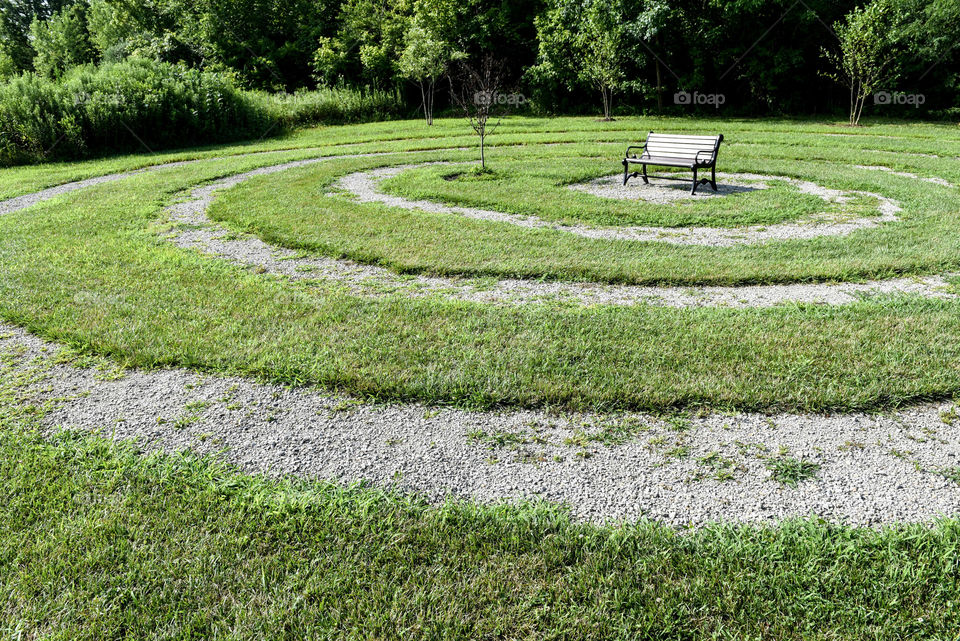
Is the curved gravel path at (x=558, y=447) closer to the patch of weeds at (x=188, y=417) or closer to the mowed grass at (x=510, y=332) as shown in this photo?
the patch of weeds at (x=188, y=417)

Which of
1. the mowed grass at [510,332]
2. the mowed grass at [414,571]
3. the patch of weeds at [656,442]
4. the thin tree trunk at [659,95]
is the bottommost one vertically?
the mowed grass at [414,571]

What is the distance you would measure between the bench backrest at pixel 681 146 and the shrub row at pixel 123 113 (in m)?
15.2

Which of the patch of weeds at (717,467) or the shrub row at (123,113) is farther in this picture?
the shrub row at (123,113)

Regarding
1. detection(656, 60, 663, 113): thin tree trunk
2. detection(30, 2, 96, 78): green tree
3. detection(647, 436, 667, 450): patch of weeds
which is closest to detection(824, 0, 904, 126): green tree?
detection(656, 60, 663, 113): thin tree trunk

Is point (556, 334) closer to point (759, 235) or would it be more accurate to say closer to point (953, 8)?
point (759, 235)

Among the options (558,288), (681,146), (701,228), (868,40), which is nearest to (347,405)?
(558,288)

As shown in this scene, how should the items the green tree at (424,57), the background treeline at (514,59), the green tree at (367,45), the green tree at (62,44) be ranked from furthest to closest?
the green tree at (62,44)
the green tree at (367,45)
the green tree at (424,57)
the background treeline at (514,59)

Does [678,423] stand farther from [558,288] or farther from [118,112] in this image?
[118,112]

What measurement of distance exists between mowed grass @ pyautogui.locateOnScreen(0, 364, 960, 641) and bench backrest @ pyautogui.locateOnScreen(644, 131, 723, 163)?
29.3 feet

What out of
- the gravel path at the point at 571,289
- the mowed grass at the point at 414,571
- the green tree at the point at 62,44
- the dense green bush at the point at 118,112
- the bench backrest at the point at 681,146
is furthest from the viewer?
the green tree at the point at 62,44

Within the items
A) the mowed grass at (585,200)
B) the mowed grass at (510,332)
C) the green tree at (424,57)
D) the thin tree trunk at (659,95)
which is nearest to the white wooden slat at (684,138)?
the mowed grass at (585,200)

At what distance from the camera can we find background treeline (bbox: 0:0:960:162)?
19.1 m

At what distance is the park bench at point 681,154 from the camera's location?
10.0 m

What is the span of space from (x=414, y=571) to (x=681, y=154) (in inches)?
403
